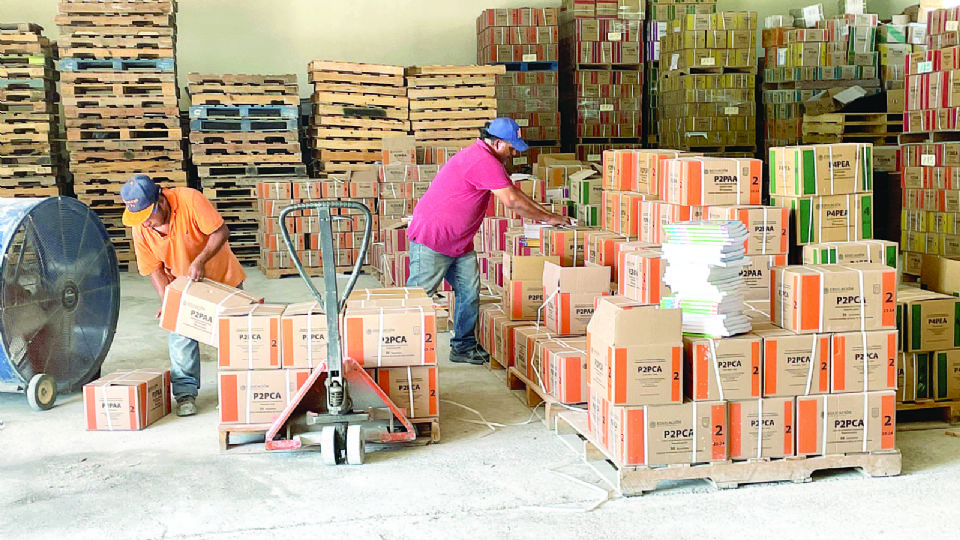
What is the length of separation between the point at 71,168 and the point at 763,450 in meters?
10.9

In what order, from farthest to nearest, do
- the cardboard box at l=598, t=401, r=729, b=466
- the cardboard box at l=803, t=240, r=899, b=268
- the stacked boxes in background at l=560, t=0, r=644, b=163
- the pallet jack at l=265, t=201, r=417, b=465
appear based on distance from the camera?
the stacked boxes in background at l=560, t=0, r=644, b=163, the cardboard box at l=803, t=240, r=899, b=268, the pallet jack at l=265, t=201, r=417, b=465, the cardboard box at l=598, t=401, r=729, b=466

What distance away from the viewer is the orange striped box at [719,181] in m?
5.92

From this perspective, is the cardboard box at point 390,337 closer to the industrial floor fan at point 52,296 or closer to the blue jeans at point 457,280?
the blue jeans at point 457,280

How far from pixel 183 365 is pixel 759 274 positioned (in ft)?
12.1

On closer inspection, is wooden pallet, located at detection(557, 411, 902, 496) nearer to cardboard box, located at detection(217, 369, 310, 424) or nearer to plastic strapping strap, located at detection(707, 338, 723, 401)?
plastic strapping strap, located at detection(707, 338, 723, 401)

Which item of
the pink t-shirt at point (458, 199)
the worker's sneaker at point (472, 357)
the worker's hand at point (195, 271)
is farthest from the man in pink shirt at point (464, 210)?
the worker's hand at point (195, 271)

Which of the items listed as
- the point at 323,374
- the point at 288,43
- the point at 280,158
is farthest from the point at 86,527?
the point at 288,43

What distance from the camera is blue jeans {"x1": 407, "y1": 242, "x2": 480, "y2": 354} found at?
7348 millimetres

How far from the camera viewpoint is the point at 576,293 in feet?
20.8

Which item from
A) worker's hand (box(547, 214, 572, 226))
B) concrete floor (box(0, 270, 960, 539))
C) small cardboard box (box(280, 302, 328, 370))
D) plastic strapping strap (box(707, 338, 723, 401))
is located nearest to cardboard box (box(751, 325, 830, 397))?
plastic strapping strap (box(707, 338, 723, 401))

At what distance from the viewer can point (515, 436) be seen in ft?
18.7

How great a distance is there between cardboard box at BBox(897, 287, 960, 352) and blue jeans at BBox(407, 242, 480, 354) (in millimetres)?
3092

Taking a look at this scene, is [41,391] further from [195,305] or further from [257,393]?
[257,393]

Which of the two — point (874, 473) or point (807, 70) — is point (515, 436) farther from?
point (807, 70)
